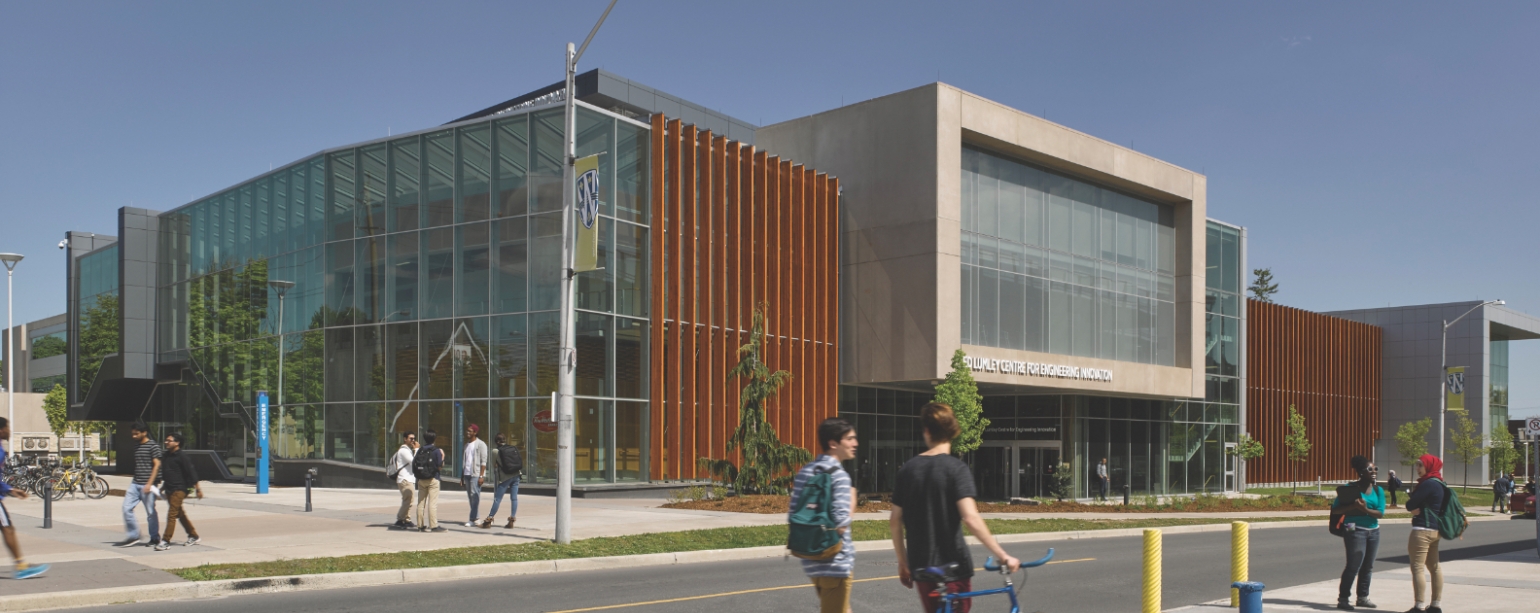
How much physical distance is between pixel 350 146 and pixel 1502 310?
7499cm

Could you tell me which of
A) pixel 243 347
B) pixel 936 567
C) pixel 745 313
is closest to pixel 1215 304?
pixel 745 313

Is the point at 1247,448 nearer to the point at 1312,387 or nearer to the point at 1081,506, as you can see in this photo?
the point at 1312,387

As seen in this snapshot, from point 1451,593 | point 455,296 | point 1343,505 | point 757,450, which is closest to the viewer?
point 1343,505

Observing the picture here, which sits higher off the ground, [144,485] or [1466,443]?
[144,485]

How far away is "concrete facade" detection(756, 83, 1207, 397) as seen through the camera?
122 feet

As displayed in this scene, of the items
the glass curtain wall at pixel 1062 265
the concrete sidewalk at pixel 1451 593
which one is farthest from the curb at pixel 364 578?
the glass curtain wall at pixel 1062 265

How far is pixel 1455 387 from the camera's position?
237 ft

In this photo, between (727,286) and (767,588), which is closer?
(767,588)

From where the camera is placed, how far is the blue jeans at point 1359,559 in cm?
1198

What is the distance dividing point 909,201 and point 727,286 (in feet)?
22.3

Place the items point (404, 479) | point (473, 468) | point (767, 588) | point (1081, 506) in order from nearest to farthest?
point (767, 588) < point (404, 479) < point (473, 468) < point (1081, 506)

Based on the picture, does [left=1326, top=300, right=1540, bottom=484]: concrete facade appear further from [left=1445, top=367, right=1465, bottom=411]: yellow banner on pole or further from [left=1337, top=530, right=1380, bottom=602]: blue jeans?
[left=1337, top=530, right=1380, bottom=602]: blue jeans

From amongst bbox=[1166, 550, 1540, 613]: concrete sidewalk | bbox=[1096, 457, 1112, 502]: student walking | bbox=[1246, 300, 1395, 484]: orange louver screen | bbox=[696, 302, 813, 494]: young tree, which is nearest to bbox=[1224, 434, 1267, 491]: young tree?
bbox=[1096, 457, 1112, 502]: student walking

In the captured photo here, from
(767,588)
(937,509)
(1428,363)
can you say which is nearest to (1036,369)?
(767,588)
